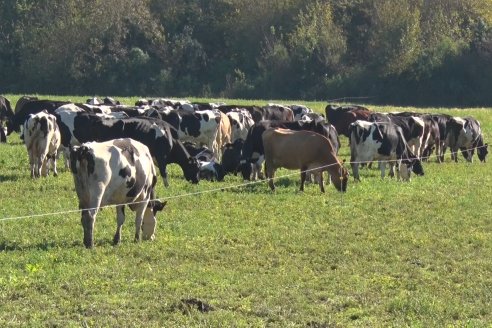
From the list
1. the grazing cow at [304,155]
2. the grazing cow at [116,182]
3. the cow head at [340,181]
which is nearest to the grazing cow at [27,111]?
the grazing cow at [304,155]

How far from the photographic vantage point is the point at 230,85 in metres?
79.6

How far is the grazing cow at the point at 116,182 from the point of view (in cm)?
1565

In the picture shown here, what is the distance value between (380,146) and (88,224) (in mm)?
13342

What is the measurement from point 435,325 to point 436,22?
77.4m

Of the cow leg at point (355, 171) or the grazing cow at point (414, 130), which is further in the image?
the grazing cow at point (414, 130)

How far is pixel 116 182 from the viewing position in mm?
16016

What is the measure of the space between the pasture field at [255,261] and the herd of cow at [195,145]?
877 millimetres

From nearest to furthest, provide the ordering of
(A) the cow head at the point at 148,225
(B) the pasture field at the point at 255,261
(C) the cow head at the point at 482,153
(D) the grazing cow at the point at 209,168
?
(B) the pasture field at the point at 255,261 < (A) the cow head at the point at 148,225 < (D) the grazing cow at the point at 209,168 < (C) the cow head at the point at 482,153

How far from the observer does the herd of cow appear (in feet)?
52.7

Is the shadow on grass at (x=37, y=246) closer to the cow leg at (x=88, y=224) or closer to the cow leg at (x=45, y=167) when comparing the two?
the cow leg at (x=88, y=224)

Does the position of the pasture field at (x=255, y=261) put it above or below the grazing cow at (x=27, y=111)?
below

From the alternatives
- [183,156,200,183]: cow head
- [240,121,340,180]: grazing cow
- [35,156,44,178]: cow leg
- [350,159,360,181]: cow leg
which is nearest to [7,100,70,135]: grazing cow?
[35,156,44,178]: cow leg

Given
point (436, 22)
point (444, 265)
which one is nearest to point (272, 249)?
point (444, 265)

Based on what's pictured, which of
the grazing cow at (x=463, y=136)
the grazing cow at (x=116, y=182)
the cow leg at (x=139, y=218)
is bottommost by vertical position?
the grazing cow at (x=463, y=136)
